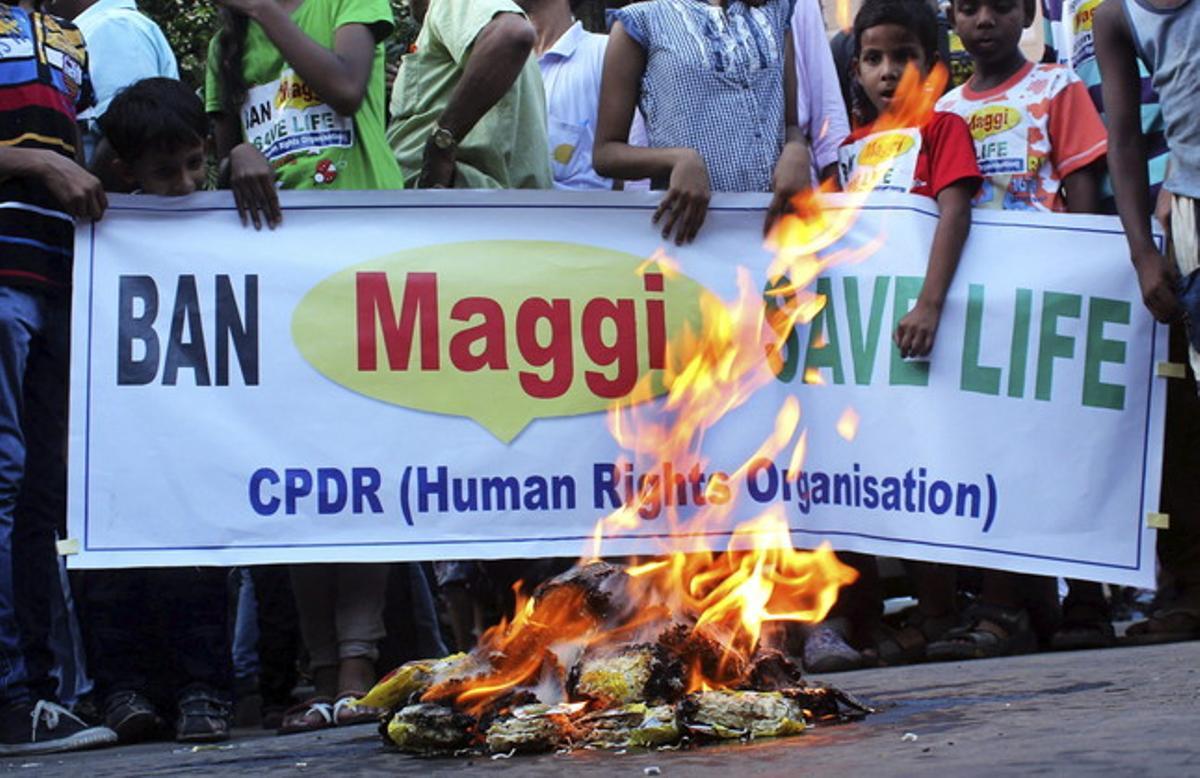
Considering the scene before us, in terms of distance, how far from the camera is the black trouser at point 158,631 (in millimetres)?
5293

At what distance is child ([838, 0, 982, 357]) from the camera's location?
5902mm

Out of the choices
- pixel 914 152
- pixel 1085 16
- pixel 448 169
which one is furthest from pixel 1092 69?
pixel 448 169

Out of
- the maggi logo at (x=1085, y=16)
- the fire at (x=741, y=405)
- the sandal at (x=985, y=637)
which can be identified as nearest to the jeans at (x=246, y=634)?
the fire at (x=741, y=405)

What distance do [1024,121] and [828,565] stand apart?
1634 millimetres

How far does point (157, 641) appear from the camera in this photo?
5340 millimetres

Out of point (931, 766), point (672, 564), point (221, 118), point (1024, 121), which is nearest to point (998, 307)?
point (1024, 121)

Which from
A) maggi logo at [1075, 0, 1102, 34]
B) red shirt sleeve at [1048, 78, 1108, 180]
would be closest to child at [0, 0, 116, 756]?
red shirt sleeve at [1048, 78, 1108, 180]

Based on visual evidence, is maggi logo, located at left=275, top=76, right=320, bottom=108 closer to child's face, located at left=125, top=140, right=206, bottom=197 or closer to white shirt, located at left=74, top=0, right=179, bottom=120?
child's face, located at left=125, top=140, right=206, bottom=197

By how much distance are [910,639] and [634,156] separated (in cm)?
185

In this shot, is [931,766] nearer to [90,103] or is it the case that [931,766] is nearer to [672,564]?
[672,564]

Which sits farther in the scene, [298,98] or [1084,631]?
[1084,631]

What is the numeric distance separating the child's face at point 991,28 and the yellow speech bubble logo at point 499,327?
1385 millimetres

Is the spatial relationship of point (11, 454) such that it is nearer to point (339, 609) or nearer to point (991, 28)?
point (339, 609)

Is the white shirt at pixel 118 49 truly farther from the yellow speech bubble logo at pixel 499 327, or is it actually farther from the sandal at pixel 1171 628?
the sandal at pixel 1171 628
